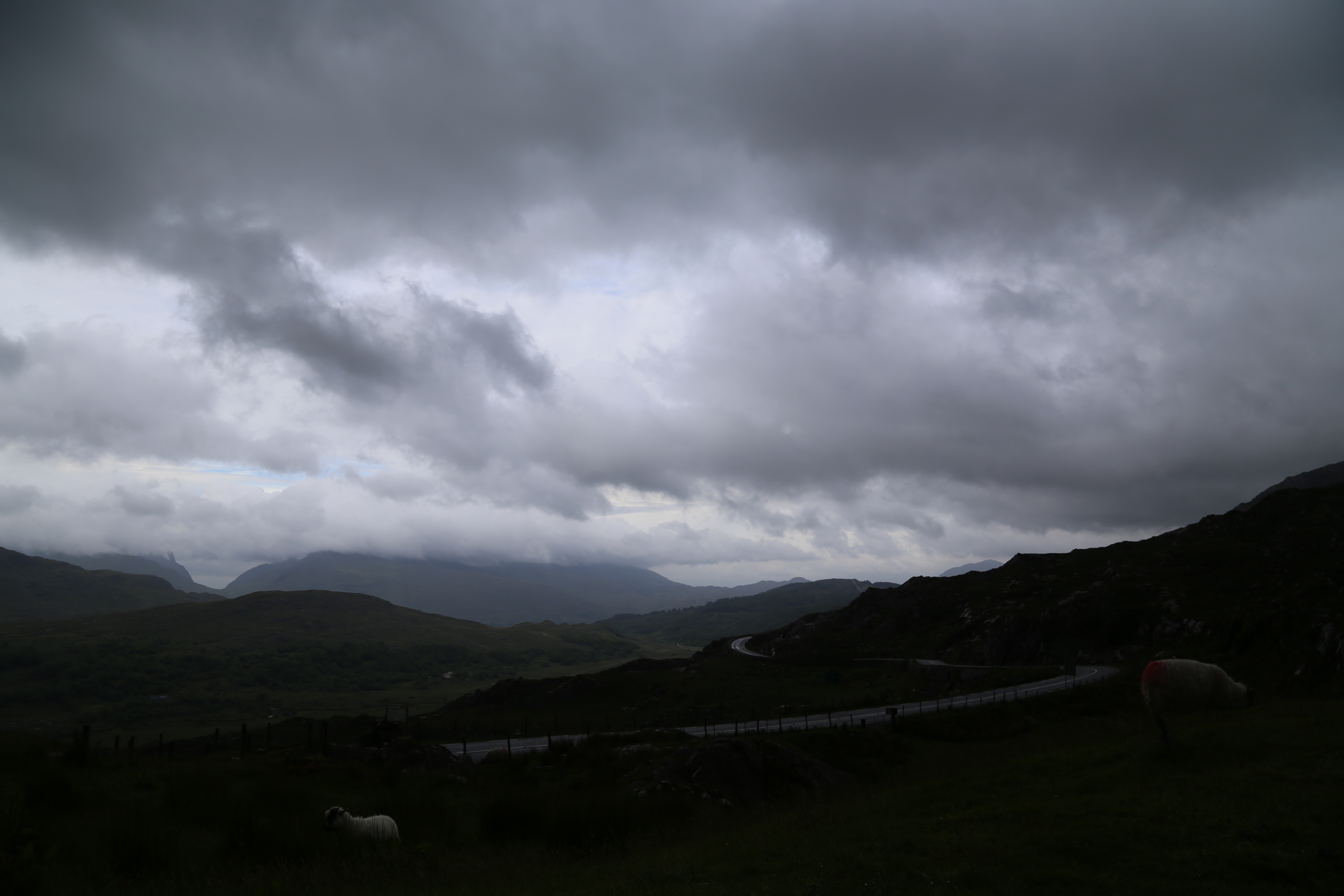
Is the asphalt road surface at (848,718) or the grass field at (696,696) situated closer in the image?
the asphalt road surface at (848,718)

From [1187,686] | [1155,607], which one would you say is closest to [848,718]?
[1187,686]

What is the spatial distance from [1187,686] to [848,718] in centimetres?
3365

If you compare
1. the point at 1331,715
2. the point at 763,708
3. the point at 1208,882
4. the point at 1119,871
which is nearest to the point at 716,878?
the point at 1119,871

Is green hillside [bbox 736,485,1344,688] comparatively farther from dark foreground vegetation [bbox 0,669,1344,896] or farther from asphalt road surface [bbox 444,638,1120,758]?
dark foreground vegetation [bbox 0,669,1344,896]

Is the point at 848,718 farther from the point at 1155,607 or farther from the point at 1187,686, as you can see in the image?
the point at 1155,607

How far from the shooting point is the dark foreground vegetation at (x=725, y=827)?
12.5 meters

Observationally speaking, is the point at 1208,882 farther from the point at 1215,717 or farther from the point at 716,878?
the point at 1215,717

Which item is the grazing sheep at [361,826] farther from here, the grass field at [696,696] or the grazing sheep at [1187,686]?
the grass field at [696,696]

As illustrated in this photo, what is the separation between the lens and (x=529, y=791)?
2414 centimetres

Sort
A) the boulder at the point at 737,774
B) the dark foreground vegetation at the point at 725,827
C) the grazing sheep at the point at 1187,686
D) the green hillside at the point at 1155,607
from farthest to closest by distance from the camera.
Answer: the green hillside at the point at 1155,607
the boulder at the point at 737,774
the grazing sheep at the point at 1187,686
the dark foreground vegetation at the point at 725,827

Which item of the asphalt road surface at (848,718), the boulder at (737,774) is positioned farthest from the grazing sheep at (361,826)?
the asphalt road surface at (848,718)

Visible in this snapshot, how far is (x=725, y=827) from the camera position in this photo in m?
21.3

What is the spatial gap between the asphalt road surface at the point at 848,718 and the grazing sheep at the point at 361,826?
85.0ft

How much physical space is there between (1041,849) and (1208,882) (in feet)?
9.48
